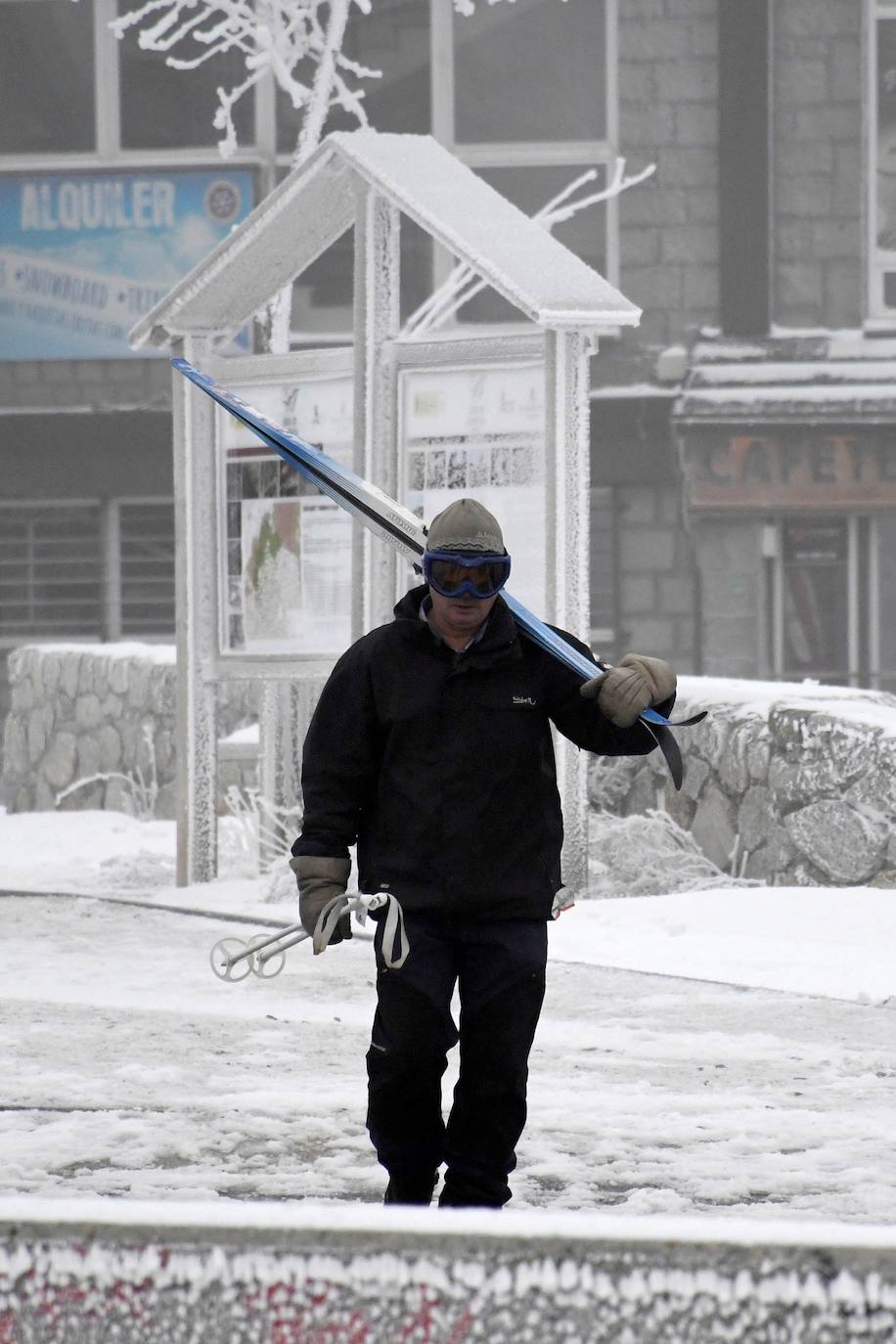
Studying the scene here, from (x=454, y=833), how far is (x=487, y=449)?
18.8ft

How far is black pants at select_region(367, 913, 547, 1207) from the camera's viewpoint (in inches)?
182

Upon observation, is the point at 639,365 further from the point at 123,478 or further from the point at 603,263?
the point at 123,478

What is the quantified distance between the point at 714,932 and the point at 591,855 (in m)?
1.84

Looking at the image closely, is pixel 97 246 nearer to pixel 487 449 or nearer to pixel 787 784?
pixel 487 449

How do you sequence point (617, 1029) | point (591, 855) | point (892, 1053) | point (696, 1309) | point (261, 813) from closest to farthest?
point (696, 1309) → point (892, 1053) → point (617, 1029) → point (591, 855) → point (261, 813)

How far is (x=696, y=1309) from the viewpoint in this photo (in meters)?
2.72

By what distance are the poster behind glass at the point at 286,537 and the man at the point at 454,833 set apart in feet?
19.9

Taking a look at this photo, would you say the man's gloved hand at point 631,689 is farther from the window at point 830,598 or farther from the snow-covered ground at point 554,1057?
the window at point 830,598

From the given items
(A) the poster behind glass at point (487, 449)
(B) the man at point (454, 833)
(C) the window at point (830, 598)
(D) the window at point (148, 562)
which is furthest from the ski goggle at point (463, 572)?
(D) the window at point (148, 562)

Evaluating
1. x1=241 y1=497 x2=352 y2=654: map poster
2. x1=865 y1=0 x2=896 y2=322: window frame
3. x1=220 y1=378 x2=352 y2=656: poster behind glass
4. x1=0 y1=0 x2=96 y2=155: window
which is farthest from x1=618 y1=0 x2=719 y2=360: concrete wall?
x1=241 y1=497 x2=352 y2=654: map poster

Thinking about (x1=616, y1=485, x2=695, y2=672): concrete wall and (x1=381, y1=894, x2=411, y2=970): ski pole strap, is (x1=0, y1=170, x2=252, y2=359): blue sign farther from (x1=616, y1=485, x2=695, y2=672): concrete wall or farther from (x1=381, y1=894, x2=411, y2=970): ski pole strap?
(x1=381, y1=894, x2=411, y2=970): ski pole strap

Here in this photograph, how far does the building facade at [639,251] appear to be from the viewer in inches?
755

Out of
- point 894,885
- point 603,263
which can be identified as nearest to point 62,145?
point 603,263

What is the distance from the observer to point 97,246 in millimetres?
20109
